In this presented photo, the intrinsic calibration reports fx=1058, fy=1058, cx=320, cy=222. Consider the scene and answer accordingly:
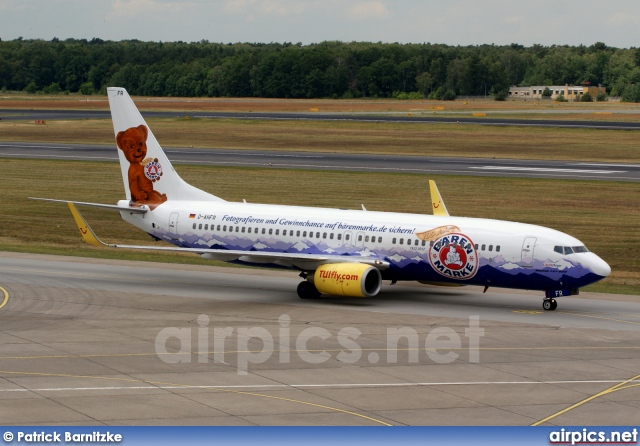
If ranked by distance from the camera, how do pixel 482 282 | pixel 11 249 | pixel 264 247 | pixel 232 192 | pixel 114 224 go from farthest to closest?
pixel 232 192 → pixel 114 224 → pixel 11 249 → pixel 264 247 → pixel 482 282

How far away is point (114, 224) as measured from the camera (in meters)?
71.8

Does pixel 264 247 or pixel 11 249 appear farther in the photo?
pixel 11 249

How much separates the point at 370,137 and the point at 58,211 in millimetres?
63129

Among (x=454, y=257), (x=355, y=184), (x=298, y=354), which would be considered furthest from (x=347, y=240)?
(x=355, y=184)

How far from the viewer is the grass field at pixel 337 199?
206ft

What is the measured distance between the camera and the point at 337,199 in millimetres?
80000

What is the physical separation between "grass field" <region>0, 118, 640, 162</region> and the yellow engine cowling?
67.3 metres

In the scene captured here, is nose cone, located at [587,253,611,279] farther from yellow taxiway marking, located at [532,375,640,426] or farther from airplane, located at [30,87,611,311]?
yellow taxiway marking, located at [532,375,640,426]

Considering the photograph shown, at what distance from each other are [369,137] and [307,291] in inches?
3480

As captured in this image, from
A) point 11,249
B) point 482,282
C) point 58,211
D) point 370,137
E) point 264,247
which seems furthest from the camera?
point 370,137

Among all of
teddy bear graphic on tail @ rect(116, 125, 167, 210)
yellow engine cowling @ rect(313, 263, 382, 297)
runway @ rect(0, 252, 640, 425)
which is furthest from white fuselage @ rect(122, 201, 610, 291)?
runway @ rect(0, 252, 640, 425)

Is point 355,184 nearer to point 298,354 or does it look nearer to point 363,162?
point 363,162

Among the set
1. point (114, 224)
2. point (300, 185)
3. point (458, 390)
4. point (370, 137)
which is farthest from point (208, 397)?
point (370, 137)

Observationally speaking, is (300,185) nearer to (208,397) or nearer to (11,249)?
(11,249)
